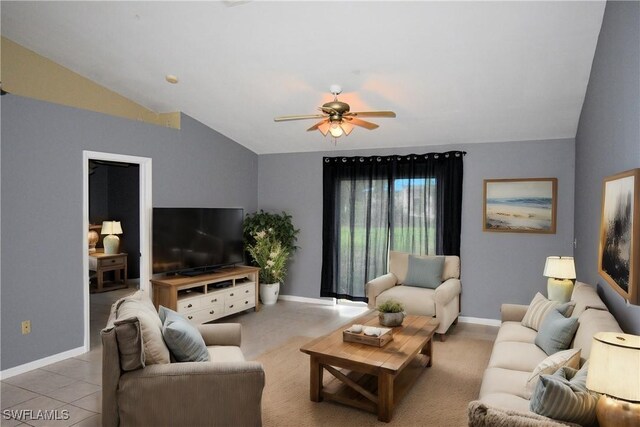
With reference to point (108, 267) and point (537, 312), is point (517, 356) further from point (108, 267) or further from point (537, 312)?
point (108, 267)

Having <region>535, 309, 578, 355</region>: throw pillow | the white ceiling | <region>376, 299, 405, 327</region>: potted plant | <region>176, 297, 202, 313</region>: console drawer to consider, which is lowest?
<region>176, 297, 202, 313</region>: console drawer

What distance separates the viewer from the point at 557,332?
9.55 feet

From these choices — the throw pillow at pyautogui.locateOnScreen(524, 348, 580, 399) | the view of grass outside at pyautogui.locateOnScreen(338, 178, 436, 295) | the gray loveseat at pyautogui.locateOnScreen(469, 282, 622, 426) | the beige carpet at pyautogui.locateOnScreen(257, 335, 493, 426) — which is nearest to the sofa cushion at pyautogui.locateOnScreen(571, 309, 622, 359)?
the gray loveseat at pyautogui.locateOnScreen(469, 282, 622, 426)

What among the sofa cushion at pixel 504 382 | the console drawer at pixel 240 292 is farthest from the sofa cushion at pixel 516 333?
the console drawer at pixel 240 292

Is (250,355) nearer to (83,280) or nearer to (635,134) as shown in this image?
(83,280)

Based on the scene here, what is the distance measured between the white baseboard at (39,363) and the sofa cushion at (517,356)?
388 centimetres

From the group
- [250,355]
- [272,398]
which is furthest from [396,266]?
[272,398]

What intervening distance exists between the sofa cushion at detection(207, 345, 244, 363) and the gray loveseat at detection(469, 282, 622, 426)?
159 centimetres

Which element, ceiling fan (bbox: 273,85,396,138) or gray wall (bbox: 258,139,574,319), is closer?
ceiling fan (bbox: 273,85,396,138)

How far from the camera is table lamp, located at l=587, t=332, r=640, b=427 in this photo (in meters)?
1.57

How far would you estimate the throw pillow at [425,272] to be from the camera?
532cm

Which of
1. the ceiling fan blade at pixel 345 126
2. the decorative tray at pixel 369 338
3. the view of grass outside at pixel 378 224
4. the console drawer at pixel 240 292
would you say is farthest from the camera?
the view of grass outside at pixel 378 224

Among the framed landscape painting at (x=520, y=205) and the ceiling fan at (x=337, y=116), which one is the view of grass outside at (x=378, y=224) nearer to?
the framed landscape painting at (x=520, y=205)

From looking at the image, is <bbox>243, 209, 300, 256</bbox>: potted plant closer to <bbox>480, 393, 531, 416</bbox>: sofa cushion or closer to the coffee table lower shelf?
the coffee table lower shelf
